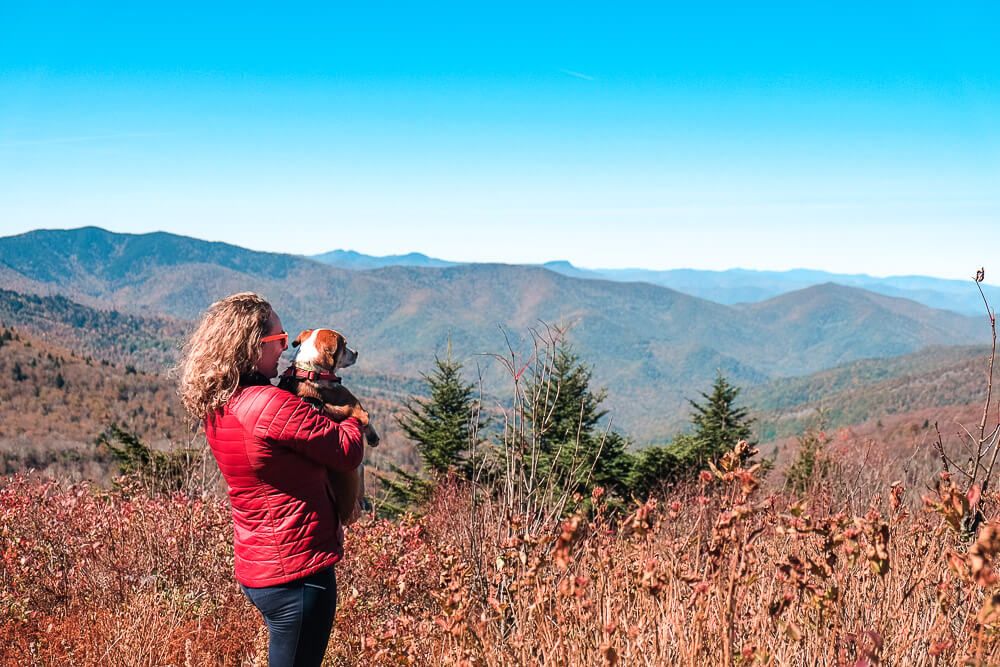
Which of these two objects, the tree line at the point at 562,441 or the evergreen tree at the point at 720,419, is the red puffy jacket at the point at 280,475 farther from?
the evergreen tree at the point at 720,419

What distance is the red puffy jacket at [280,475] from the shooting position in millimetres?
2219

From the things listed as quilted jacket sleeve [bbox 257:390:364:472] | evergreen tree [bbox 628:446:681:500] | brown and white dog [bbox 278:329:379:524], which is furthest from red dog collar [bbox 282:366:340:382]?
evergreen tree [bbox 628:446:681:500]

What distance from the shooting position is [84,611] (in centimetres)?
415

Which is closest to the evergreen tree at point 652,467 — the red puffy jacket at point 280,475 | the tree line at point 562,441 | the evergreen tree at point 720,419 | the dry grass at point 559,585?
the tree line at point 562,441

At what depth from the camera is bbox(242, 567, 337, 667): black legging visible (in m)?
2.39

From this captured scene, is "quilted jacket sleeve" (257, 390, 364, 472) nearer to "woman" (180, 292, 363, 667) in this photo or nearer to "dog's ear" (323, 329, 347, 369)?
"woman" (180, 292, 363, 667)

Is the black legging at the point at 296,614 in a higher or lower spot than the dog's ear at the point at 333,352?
lower

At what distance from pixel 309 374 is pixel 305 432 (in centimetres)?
24

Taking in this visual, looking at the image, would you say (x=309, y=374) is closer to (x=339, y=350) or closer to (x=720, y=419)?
(x=339, y=350)

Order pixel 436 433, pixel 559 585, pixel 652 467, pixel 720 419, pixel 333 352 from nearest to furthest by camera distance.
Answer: pixel 559 585, pixel 333 352, pixel 652 467, pixel 436 433, pixel 720 419

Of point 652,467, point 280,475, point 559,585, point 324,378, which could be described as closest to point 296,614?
point 280,475

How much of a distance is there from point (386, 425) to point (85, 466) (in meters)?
74.9

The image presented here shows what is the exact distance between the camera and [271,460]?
2.26 m

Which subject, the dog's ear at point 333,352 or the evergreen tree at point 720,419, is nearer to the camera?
the dog's ear at point 333,352
